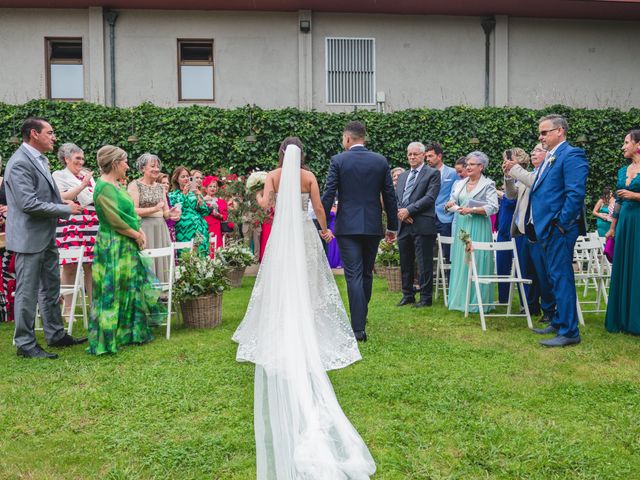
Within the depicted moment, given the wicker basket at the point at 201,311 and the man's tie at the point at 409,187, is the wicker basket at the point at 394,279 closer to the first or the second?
the man's tie at the point at 409,187

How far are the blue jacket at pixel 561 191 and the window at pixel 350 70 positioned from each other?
10.3m

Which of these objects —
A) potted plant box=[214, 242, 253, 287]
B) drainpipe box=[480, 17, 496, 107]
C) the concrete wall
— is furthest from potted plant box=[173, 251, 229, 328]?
drainpipe box=[480, 17, 496, 107]

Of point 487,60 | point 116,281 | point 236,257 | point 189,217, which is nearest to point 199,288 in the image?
point 116,281

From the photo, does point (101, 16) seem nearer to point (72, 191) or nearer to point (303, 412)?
point (72, 191)

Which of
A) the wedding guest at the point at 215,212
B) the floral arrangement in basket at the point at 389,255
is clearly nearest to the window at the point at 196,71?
the wedding guest at the point at 215,212

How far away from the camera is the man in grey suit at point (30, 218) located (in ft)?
19.2

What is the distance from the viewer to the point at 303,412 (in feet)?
12.6

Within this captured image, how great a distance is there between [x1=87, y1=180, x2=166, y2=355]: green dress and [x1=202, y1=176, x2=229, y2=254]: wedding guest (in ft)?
14.1

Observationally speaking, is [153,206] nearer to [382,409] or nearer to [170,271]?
[170,271]

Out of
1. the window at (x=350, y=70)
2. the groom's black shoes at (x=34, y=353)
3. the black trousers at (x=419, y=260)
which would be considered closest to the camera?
the groom's black shoes at (x=34, y=353)

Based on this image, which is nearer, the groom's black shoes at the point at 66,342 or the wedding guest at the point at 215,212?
the groom's black shoes at the point at 66,342

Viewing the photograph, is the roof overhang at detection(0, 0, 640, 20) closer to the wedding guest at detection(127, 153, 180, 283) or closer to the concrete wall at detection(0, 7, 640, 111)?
the concrete wall at detection(0, 7, 640, 111)

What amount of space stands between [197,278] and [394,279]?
12.5 feet

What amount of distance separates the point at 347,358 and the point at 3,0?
13.9 metres
